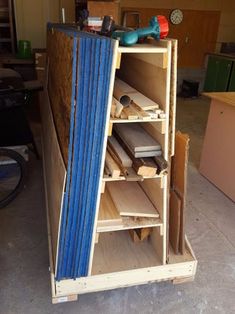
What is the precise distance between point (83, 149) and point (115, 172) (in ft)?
0.63

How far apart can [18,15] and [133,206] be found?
486 centimetres

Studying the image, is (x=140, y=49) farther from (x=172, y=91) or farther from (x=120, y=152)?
(x=120, y=152)

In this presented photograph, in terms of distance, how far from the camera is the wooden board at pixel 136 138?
4.68ft

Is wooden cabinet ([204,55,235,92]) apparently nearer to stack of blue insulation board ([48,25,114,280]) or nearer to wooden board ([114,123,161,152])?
wooden board ([114,123,161,152])

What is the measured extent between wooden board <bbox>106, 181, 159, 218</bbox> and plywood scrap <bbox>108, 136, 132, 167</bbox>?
0.97 feet

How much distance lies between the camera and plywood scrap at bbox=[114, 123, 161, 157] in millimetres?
1427

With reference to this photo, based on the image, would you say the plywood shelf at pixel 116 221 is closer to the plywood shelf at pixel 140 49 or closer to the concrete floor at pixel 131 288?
the concrete floor at pixel 131 288

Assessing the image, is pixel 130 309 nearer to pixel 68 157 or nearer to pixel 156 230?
pixel 156 230

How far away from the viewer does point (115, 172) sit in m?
1.36

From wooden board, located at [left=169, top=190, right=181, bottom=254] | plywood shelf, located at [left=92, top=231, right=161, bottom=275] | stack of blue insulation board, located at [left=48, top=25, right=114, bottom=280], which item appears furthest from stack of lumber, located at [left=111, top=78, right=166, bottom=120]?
A: plywood shelf, located at [left=92, top=231, right=161, bottom=275]

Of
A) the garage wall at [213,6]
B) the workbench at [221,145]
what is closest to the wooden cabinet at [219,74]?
the garage wall at [213,6]

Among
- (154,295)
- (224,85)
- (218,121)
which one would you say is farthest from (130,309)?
(224,85)

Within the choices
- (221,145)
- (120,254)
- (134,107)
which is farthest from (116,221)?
(221,145)

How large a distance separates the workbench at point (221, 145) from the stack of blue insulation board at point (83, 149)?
1638mm
